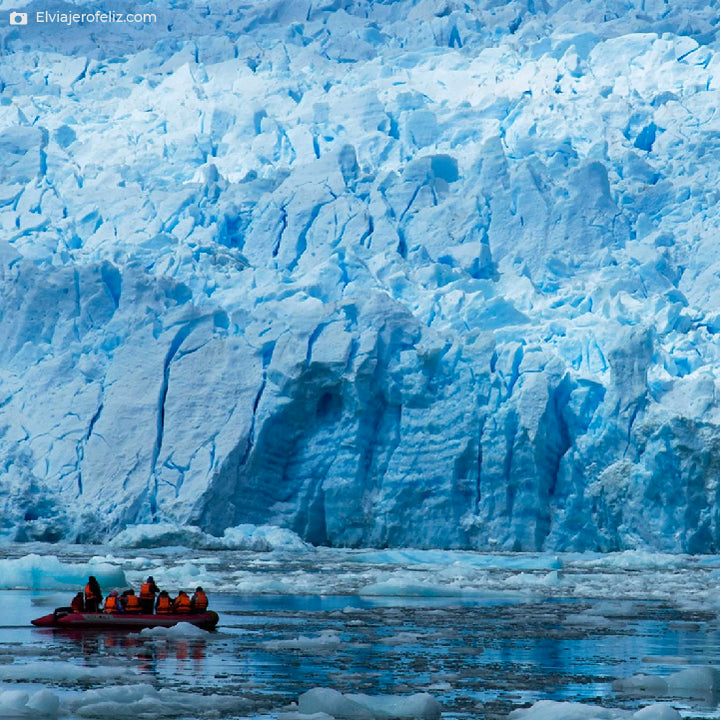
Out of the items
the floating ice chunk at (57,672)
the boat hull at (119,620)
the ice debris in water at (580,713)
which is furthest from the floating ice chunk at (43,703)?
the boat hull at (119,620)

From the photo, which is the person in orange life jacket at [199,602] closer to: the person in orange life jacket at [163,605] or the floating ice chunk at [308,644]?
the person in orange life jacket at [163,605]

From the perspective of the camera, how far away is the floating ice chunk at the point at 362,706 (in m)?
7.21

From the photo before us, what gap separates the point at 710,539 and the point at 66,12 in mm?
30480

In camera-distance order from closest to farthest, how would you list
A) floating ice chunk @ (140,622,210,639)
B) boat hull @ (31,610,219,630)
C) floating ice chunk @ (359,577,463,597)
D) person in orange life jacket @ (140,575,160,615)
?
floating ice chunk @ (140,622,210,639)
boat hull @ (31,610,219,630)
person in orange life jacket @ (140,575,160,615)
floating ice chunk @ (359,577,463,597)

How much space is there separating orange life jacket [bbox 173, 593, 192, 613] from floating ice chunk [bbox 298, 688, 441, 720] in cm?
487

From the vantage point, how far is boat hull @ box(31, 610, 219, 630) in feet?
38.6

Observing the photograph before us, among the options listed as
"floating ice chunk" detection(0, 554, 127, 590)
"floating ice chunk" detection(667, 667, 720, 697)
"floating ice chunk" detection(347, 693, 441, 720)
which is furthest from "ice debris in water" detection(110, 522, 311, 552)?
"floating ice chunk" detection(347, 693, 441, 720)

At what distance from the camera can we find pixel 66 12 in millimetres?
45031

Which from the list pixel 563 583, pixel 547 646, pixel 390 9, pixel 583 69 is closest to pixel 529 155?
pixel 583 69

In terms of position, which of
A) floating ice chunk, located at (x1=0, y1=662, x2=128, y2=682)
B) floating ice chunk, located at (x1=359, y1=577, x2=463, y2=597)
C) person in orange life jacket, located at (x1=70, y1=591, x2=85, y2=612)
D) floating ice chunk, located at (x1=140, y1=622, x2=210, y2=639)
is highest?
person in orange life jacket, located at (x1=70, y1=591, x2=85, y2=612)

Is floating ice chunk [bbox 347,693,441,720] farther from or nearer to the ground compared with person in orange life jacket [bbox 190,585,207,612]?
nearer to the ground

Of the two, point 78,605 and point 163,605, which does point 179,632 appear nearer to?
point 163,605

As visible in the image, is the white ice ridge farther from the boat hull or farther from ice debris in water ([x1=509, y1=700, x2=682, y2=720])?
ice debris in water ([x1=509, y1=700, x2=682, y2=720])

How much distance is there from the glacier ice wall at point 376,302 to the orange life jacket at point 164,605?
11832 millimetres
